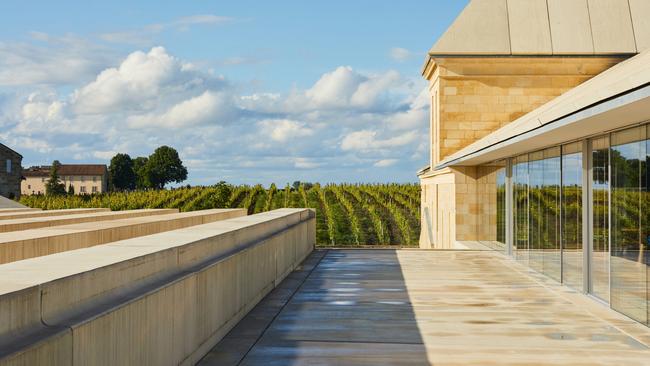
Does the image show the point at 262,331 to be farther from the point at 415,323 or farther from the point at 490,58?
the point at 490,58

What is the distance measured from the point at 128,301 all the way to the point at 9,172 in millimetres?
73114

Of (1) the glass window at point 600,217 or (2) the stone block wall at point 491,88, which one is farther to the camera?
(2) the stone block wall at point 491,88

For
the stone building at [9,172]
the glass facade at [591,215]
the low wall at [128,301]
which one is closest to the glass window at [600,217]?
the glass facade at [591,215]

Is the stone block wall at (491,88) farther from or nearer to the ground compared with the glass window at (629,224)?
farther from the ground

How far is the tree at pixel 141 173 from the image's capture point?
117 m

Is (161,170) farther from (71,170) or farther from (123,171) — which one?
(71,170)

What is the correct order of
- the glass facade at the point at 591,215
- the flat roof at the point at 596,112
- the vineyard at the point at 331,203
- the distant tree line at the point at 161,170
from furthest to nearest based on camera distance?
1. the distant tree line at the point at 161,170
2. the vineyard at the point at 331,203
3. the glass facade at the point at 591,215
4. the flat roof at the point at 596,112

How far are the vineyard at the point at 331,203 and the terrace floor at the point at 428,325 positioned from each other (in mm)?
21634

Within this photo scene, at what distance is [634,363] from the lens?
736cm

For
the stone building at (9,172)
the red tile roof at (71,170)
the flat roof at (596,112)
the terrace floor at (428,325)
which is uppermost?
the red tile roof at (71,170)

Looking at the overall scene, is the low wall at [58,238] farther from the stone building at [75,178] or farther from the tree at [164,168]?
the stone building at [75,178]

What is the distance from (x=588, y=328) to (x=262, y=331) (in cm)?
411

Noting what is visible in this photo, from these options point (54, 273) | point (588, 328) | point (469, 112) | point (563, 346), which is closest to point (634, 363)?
point (563, 346)

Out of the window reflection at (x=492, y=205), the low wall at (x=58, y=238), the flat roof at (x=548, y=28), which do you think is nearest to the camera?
the low wall at (x=58, y=238)
